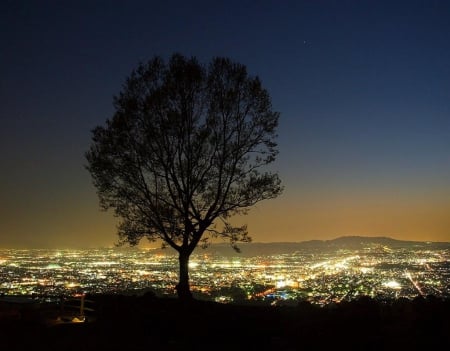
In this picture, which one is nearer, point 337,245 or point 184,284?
point 184,284

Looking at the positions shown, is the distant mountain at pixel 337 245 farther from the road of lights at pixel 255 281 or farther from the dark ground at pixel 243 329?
the dark ground at pixel 243 329

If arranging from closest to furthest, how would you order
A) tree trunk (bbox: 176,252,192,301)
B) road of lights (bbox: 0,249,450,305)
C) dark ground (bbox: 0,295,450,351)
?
dark ground (bbox: 0,295,450,351)
tree trunk (bbox: 176,252,192,301)
road of lights (bbox: 0,249,450,305)

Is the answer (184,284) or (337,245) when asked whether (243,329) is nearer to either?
(184,284)

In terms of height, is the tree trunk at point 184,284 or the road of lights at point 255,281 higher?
the tree trunk at point 184,284

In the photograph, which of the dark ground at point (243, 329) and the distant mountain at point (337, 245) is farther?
the distant mountain at point (337, 245)

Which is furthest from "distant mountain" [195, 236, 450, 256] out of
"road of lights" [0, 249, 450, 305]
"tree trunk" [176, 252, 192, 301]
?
"tree trunk" [176, 252, 192, 301]

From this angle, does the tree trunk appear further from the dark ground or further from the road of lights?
the road of lights

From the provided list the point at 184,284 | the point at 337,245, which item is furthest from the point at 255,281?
the point at 337,245

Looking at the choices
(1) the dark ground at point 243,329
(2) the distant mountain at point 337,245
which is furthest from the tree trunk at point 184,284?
(2) the distant mountain at point 337,245
